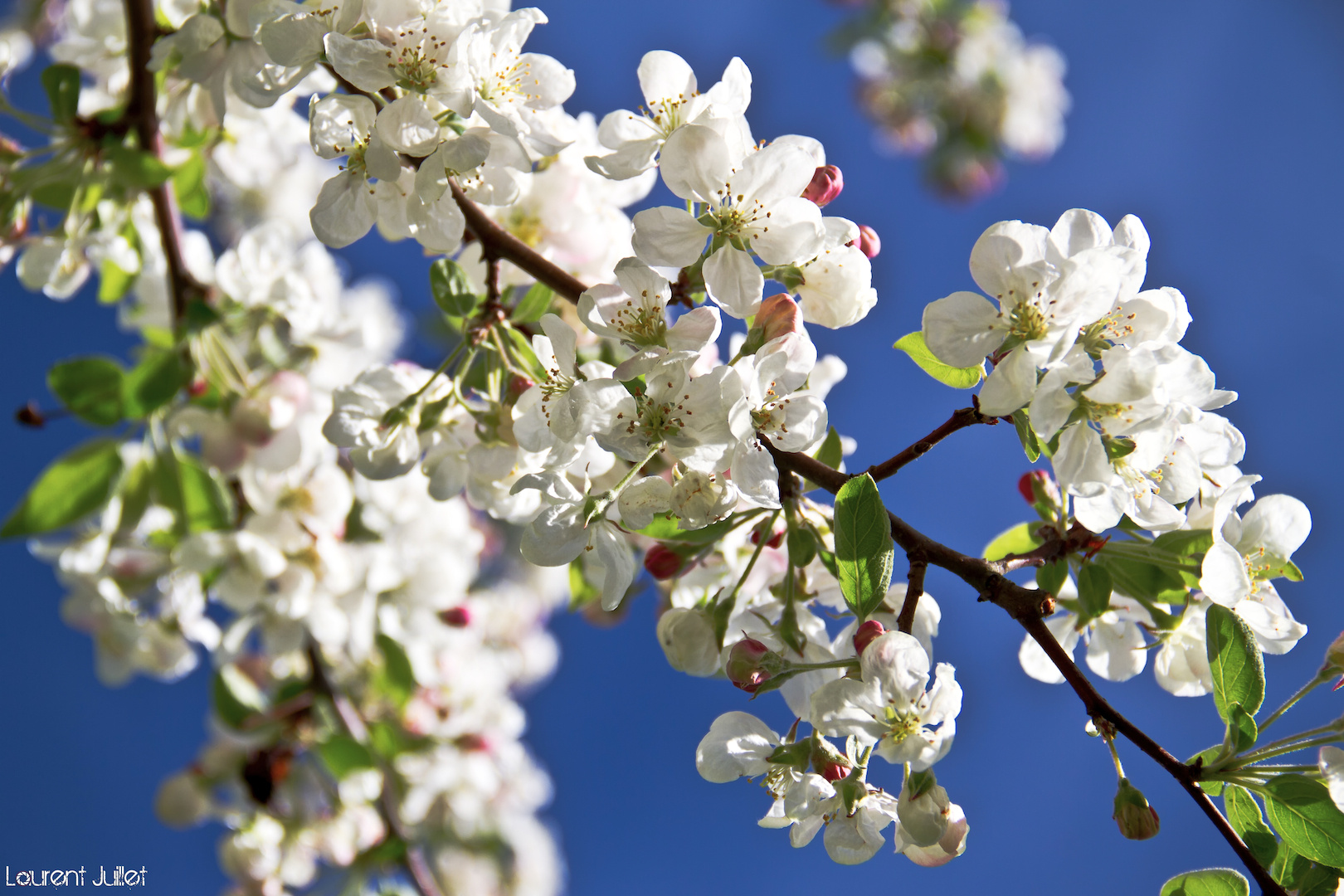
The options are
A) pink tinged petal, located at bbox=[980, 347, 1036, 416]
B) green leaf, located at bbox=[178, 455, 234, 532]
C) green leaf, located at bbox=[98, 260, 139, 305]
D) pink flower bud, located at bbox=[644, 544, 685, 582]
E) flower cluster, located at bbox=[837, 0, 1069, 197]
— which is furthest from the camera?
flower cluster, located at bbox=[837, 0, 1069, 197]

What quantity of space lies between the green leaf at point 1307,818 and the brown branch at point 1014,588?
0.04 m

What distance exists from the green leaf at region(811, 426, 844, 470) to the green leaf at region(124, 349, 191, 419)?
3.43ft

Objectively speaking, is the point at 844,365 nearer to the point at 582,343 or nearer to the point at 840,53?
the point at 582,343

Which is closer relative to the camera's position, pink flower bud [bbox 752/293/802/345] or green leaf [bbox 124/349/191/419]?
pink flower bud [bbox 752/293/802/345]

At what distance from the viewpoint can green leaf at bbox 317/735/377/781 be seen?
1.74 meters

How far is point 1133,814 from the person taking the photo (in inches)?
32.8

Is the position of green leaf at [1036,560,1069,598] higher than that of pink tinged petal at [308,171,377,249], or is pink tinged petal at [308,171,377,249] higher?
pink tinged petal at [308,171,377,249]

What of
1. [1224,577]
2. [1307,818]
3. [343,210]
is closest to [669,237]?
[343,210]

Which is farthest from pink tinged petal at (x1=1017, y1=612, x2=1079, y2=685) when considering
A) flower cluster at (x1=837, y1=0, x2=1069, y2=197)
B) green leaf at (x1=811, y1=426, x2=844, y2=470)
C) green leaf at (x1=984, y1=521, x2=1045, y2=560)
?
flower cluster at (x1=837, y1=0, x2=1069, y2=197)

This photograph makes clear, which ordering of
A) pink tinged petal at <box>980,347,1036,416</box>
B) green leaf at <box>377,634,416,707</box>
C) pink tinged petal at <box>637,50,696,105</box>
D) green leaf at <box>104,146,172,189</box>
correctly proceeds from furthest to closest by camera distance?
green leaf at <box>377,634,416,707</box>, green leaf at <box>104,146,172,189</box>, pink tinged petal at <box>637,50,696,105</box>, pink tinged petal at <box>980,347,1036,416</box>

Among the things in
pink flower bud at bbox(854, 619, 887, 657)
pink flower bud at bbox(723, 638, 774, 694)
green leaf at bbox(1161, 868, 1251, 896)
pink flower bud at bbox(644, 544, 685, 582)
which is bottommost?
green leaf at bbox(1161, 868, 1251, 896)

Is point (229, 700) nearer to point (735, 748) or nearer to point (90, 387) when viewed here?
point (90, 387)

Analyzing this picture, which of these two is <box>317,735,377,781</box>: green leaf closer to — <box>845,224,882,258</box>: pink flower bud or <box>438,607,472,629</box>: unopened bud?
<box>438,607,472,629</box>: unopened bud

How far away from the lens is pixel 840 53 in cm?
350
